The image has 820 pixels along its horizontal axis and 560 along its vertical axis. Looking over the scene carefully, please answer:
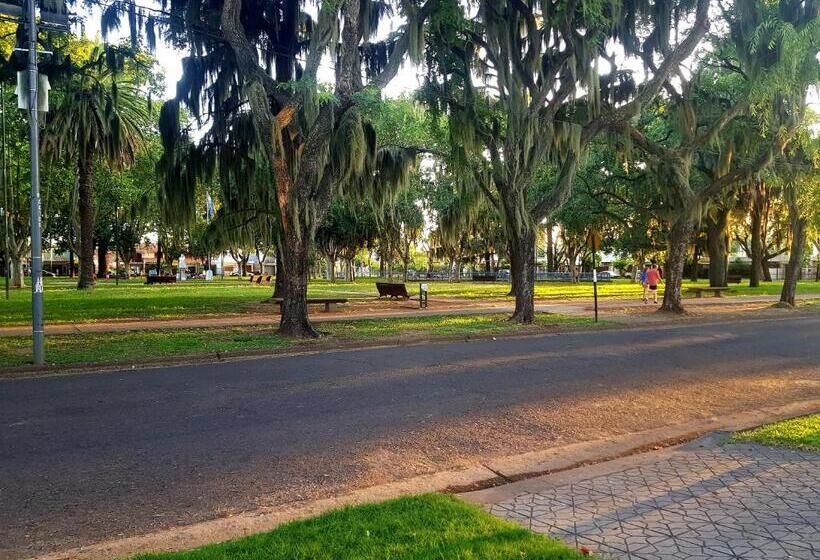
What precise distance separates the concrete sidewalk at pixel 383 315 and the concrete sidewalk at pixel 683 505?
526 inches

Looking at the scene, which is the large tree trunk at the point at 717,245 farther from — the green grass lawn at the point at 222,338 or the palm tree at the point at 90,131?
the palm tree at the point at 90,131

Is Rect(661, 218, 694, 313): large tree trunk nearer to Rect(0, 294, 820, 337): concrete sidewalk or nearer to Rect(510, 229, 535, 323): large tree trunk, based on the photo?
Rect(0, 294, 820, 337): concrete sidewalk

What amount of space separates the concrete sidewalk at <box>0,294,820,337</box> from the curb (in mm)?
12421

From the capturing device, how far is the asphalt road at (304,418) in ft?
15.3

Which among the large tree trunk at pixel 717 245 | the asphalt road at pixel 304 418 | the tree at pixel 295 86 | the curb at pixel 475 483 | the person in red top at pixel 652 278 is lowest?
the asphalt road at pixel 304 418

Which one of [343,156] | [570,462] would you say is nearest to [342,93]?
[343,156]

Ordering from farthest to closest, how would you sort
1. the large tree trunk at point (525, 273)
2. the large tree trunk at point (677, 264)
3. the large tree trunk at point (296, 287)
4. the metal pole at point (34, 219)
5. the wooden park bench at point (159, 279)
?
the wooden park bench at point (159, 279), the large tree trunk at point (677, 264), the large tree trunk at point (525, 273), the large tree trunk at point (296, 287), the metal pole at point (34, 219)

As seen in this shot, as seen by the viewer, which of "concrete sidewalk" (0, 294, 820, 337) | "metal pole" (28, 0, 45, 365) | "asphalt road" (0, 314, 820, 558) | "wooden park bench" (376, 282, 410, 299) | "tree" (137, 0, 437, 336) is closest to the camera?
"asphalt road" (0, 314, 820, 558)

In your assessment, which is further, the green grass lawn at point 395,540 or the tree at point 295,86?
the tree at point 295,86

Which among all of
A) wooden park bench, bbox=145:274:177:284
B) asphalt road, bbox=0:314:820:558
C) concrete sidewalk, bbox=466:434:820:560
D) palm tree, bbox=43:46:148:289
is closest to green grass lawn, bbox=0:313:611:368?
asphalt road, bbox=0:314:820:558

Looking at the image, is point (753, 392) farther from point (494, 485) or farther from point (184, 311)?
point (184, 311)

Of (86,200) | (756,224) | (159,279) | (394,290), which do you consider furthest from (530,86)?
(159,279)

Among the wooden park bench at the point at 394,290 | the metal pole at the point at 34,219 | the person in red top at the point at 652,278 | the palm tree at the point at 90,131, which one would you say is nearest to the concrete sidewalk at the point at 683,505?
the metal pole at the point at 34,219

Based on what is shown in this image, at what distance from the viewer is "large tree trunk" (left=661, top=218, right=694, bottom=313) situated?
20469mm
